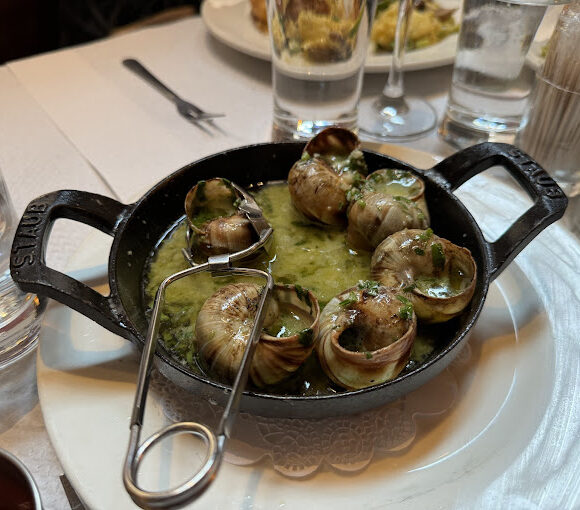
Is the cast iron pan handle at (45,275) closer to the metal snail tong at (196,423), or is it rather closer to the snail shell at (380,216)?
the metal snail tong at (196,423)

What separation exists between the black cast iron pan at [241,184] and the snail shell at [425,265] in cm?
3

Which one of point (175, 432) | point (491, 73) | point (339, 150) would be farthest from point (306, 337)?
point (491, 73)

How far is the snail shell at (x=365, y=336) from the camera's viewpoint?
1.82 feet

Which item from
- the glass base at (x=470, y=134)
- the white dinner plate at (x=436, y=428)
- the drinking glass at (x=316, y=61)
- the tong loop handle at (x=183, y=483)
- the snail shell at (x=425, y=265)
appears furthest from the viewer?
the glass base at (x=470, y=134)

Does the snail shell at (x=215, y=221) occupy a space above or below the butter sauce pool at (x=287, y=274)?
above

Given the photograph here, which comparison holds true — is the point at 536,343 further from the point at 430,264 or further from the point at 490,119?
the point at 490,119

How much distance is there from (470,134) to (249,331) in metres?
0.70

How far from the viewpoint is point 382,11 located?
136 cm

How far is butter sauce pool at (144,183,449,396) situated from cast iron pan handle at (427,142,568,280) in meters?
0.13

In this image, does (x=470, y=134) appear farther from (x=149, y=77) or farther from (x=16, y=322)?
(x=16, y=322)

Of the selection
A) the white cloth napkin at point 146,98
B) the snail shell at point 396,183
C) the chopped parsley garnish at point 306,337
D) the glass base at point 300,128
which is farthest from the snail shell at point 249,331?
the glass base at point 300,128

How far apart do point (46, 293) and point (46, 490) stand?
207 mm

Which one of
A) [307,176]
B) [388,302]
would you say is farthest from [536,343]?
[307,176]

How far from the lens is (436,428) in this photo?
605 millimetres
